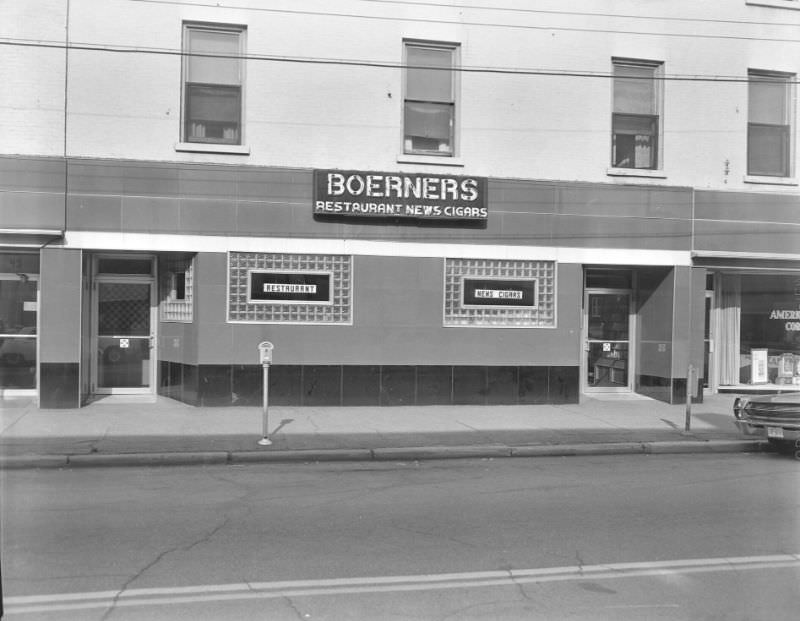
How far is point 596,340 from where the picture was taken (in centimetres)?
1619

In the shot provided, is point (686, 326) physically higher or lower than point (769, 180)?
lower

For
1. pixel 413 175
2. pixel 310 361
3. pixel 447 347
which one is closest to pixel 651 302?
pixel 447 347

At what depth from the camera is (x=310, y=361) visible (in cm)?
1385

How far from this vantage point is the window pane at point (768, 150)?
51.4ft

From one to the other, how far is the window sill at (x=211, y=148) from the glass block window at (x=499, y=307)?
420 centimetres

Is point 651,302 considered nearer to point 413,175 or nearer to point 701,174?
point 701,174

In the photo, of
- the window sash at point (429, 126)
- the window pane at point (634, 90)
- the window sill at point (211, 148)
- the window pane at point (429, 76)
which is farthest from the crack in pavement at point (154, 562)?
the window pane at point (634, 90)

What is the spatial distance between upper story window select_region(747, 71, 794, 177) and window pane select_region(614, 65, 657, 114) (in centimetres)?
211

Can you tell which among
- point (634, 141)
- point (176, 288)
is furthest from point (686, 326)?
→ point (176, 288)

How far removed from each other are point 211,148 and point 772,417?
32.3 feet

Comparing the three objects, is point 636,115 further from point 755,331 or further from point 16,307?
point 16,307

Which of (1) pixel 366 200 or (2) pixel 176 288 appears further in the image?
(2) pixel 176 288

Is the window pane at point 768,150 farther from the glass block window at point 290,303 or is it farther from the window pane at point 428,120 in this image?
the glass block window at point 290,303

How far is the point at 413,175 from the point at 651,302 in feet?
18.7
